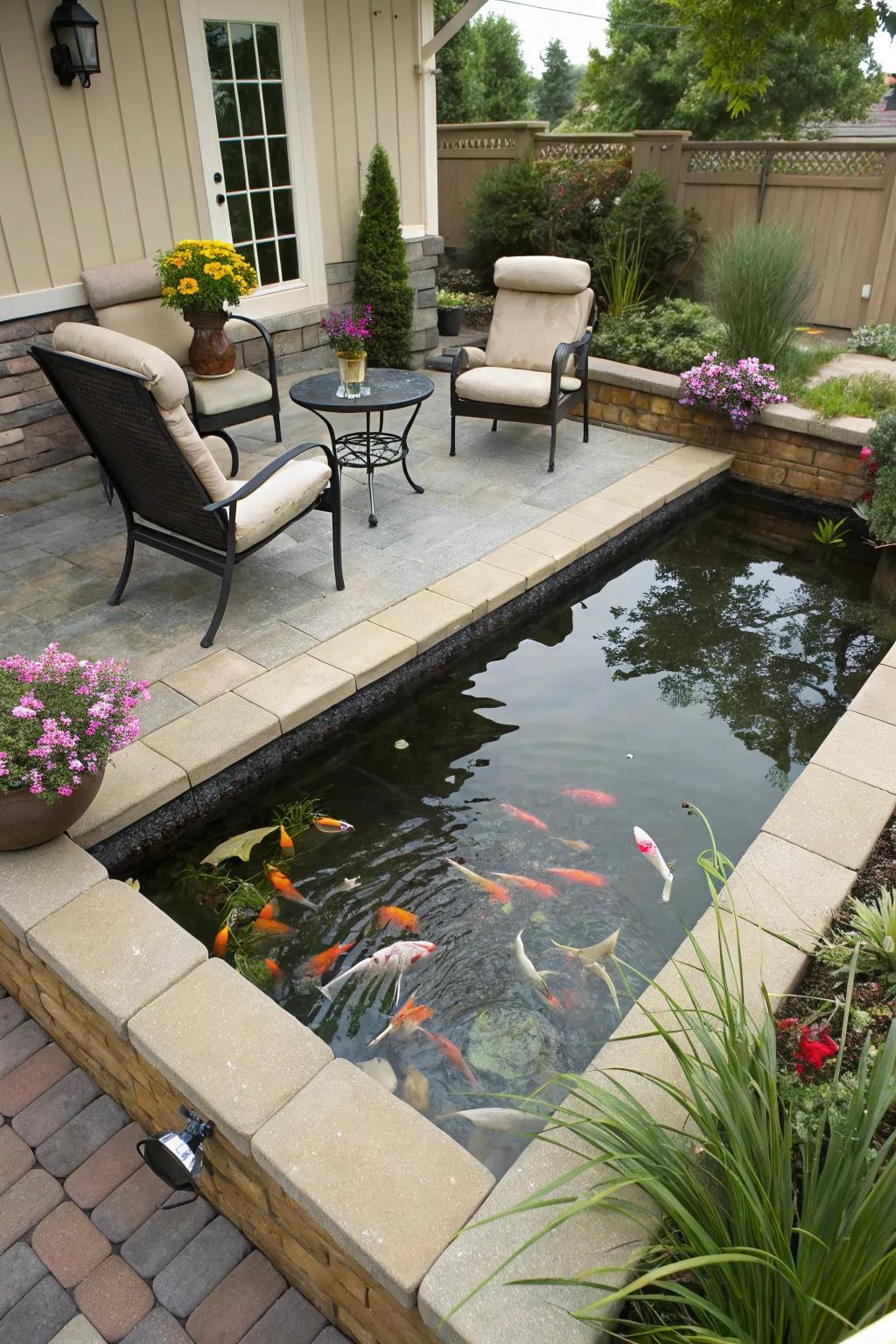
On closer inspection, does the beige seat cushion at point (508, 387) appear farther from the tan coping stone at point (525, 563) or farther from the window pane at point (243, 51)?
the window pane at point (243, 51)

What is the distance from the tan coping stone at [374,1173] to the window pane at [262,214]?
5.80 metres

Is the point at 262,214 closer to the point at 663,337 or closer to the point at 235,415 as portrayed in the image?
the point at 235,415

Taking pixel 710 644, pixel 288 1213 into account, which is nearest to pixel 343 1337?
pixel 288 1213

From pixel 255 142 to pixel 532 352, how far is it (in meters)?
2.35

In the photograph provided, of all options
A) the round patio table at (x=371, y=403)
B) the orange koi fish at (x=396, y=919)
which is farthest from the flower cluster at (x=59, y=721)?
the round patio table at (x=371, y=403)

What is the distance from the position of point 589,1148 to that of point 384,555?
2.94m

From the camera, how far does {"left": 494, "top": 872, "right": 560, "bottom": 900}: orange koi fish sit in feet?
8.71

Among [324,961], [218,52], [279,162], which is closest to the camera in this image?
[324,961]

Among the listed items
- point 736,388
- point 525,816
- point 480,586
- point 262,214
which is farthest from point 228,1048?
point 262,214

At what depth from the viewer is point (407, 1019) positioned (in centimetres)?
231

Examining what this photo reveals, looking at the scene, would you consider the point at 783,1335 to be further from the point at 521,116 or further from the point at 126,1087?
the point at 521,116

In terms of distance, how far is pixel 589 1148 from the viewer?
1736mm

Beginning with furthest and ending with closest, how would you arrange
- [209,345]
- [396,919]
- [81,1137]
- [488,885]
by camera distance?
[209,345]
[488,885]
[396,919]
[81,1137]

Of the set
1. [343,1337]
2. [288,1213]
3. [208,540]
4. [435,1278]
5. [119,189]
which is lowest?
[343,1337]
